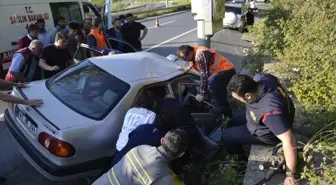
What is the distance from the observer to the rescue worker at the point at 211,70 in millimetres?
4848

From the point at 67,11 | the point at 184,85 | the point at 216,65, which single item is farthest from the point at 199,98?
the point at 67,11

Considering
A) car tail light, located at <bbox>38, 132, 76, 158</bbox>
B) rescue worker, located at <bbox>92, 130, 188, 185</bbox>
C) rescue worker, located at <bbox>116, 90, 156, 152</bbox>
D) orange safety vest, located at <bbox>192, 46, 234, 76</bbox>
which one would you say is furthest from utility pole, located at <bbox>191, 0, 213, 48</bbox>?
rescue worker, located at <bbox>92, 130, 188, 185</bbox>

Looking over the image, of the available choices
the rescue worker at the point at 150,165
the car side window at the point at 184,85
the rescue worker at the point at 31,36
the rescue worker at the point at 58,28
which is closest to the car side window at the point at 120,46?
the rescue worker at the point at 58,28

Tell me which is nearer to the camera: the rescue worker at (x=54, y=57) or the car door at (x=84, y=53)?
the rescue worker at (x=54, y=57)

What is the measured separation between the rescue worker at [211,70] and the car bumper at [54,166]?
172cm

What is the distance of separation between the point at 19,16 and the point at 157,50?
15.7 ft

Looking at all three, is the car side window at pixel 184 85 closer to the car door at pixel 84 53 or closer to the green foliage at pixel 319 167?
the green foliage at pixel 319 167

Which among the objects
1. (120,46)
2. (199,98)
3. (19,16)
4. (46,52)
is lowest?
(199,98)

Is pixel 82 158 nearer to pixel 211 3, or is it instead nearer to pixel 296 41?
pixel 211 3

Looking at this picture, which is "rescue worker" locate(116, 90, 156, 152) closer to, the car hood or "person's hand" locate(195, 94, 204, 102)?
the car hood

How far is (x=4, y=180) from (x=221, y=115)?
2.82 m

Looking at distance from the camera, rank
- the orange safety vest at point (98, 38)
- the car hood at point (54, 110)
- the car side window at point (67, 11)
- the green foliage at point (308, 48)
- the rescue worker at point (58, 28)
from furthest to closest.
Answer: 1. the car side window at point (67, 11)
2. the rescue worker at point (58, 28)
3. the orange safety vest at point (98, 38)
4. the green foliage at point (308, 48)
5. the car hood at point (54, 110)

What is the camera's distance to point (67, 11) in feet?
31.4

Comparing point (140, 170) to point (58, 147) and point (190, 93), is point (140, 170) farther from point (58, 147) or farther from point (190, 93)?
point (190, 93)
